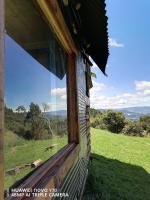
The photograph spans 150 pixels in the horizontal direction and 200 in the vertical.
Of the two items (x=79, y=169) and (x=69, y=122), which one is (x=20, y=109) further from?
(x=79, y=169)

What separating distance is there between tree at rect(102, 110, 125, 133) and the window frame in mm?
18567

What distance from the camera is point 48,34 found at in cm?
270

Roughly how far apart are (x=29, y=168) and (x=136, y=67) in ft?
183

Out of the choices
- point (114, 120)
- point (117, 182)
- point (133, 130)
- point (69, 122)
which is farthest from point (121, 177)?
point (114, 120)

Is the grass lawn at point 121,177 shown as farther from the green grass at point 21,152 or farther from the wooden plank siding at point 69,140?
the green grass at point 21,152

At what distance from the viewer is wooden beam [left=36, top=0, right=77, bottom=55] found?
219 centimetres

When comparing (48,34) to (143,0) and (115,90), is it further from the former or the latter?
(115,90)

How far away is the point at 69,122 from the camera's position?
3600 millimetres

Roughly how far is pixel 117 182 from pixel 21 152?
4680 mm

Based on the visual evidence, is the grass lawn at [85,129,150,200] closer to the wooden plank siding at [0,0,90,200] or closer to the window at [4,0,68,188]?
the wooden plank siding at [0,0,90,200]

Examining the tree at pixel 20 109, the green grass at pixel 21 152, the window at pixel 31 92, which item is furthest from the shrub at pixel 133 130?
the tree at pixel 20 109

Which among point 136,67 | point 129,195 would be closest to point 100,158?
point 129,195

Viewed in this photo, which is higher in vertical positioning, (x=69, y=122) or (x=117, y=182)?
(x=69, y=122)

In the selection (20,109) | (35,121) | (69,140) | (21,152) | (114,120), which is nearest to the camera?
(21,152)
